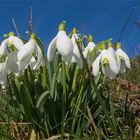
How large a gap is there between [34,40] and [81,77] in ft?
1.74

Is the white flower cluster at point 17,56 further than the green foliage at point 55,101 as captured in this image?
No

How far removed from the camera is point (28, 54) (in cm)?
265

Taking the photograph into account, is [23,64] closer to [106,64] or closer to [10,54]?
[10,54]

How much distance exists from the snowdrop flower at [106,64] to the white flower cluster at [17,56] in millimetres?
378

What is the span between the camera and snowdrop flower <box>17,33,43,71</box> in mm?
2650

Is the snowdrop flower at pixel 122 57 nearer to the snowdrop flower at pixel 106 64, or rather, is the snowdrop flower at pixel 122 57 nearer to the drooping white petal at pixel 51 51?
the snowdrop flower at pixel 106 64

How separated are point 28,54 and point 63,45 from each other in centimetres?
24

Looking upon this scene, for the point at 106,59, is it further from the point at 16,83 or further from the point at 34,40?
the point at 16,83

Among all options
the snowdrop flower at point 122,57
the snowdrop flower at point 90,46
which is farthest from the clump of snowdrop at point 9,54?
the snowdrop flower at point 122,57

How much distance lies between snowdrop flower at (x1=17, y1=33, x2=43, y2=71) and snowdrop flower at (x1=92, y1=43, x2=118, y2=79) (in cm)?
38

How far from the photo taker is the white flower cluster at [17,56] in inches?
105

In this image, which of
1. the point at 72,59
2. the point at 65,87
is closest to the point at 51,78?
the point at 65,87

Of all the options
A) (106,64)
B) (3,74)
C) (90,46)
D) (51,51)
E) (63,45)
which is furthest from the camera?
(90,46)

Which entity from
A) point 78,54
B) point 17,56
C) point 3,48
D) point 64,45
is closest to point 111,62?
point 78,54
